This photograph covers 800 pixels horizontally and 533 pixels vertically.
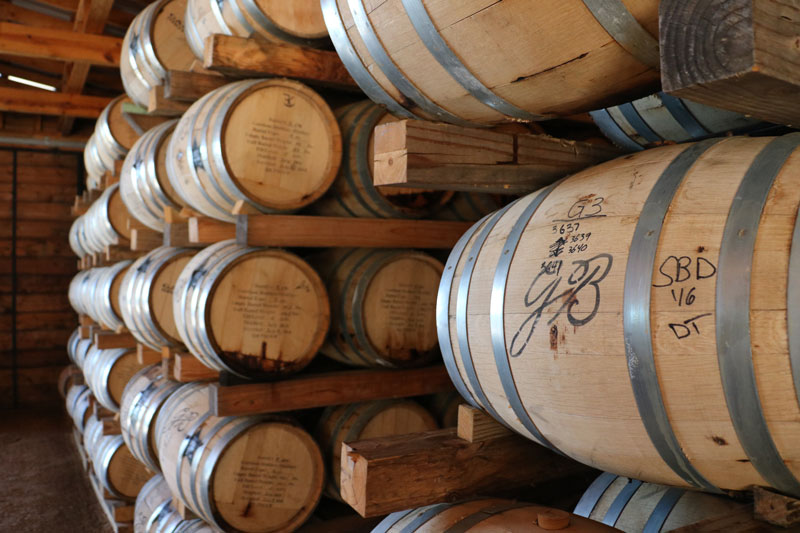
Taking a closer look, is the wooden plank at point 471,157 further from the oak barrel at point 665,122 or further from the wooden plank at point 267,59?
the wooden plank at point 267,59

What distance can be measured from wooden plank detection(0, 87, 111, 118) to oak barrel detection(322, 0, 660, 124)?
372 inches

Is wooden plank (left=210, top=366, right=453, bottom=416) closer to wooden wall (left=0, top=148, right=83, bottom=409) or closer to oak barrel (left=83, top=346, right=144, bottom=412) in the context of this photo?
oak barrel (left=83, top=346, right=144, bottom=412)

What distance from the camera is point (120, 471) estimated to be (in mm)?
5723

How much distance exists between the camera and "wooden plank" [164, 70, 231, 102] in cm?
378

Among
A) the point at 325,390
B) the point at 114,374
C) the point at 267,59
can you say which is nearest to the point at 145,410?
the point at 325,390

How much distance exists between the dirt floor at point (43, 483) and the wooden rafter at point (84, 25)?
185 inches

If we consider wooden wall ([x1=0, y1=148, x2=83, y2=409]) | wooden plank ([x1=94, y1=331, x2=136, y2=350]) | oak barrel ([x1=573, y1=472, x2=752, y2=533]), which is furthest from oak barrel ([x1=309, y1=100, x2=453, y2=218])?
wooden wall ([x1=0, y1=148, x2=83, y2=409])

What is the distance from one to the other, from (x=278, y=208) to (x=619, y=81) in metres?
2.05

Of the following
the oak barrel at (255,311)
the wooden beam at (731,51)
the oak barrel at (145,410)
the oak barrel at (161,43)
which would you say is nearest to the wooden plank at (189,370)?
the oak barrel at (145,410)

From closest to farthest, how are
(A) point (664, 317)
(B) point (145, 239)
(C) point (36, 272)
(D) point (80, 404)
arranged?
(A) point (664, 317) < (B) point (145, 239) < (D) point (80, 404) < (C) point (36, 272)

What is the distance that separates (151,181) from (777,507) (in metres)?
4.07

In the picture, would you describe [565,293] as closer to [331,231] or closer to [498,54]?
[498,54]

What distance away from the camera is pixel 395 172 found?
5.40 ft

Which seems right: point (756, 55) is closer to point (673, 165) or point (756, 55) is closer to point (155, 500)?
point (673, 165)
